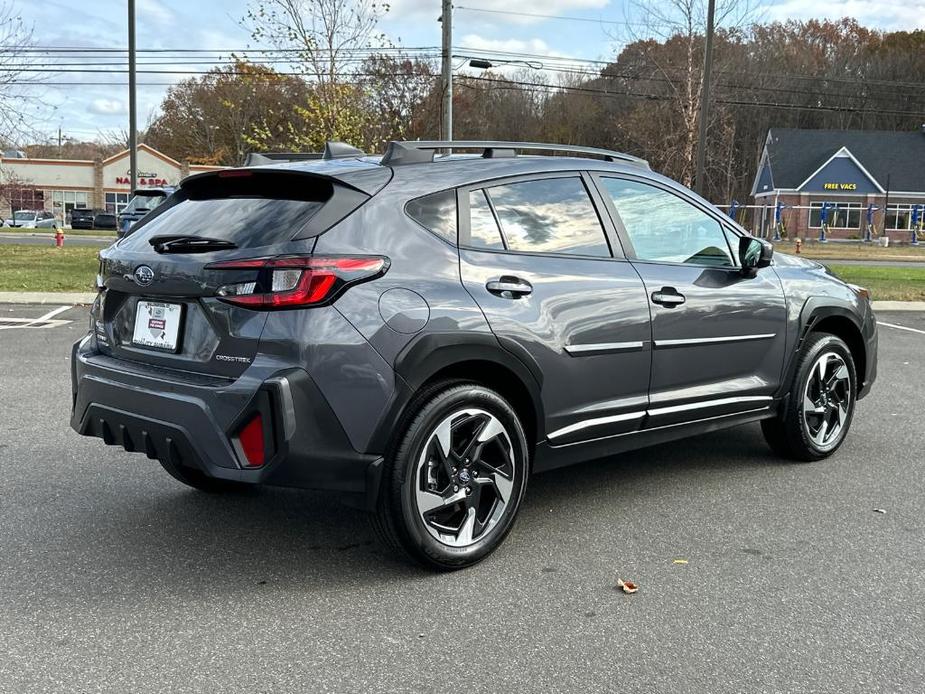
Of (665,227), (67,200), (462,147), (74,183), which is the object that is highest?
(74,183)

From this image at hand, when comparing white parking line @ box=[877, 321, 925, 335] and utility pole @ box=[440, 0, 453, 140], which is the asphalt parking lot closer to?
white parking line @ box=[877, 321, 925, 335]

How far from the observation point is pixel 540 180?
4098 mm

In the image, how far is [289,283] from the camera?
322 cm

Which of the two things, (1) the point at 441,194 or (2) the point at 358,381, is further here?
(1) the point at 441,194

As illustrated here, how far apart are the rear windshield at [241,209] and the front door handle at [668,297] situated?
1.70m

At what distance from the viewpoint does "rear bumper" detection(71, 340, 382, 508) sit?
3.15 meters

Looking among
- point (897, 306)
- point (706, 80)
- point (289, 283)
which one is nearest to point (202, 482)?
point (289, 283)

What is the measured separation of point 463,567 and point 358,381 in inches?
36.9

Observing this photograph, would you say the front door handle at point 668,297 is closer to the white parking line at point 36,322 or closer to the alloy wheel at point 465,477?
the alloy wheel at point 465,477

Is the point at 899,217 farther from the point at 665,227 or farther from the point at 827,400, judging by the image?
the point at 665,227

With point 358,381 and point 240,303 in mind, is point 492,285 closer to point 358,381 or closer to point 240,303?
point 358,381

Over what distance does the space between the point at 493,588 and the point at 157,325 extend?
5.50 feet

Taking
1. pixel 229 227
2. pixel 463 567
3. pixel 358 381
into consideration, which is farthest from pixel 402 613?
pixel 229 227

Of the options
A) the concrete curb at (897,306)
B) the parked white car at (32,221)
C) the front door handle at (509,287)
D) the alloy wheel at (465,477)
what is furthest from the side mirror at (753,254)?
the parked white car at (32,221)
